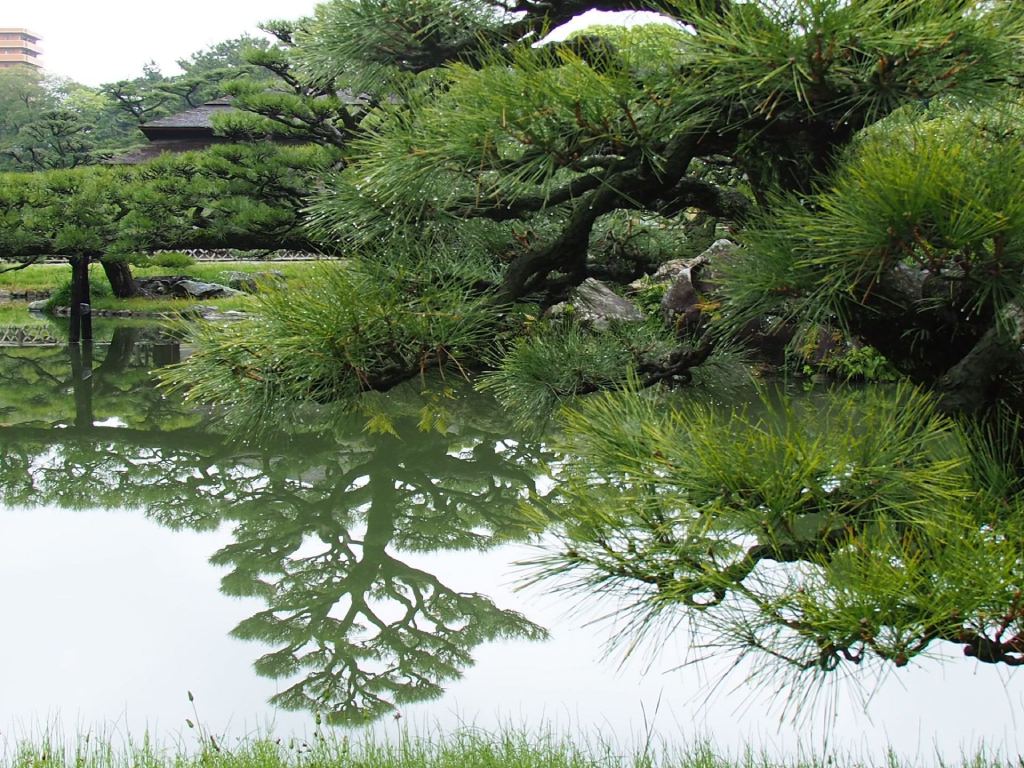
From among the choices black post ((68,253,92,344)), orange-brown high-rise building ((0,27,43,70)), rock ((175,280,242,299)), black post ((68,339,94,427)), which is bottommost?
black post ((68,339,94,427))

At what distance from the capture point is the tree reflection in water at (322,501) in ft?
6.01

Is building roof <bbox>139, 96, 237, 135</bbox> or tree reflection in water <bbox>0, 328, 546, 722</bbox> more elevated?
building roof <bbox>139, 96, 237, 135</bbox>

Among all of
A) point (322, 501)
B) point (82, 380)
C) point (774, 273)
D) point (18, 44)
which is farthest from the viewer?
point (18, 44)

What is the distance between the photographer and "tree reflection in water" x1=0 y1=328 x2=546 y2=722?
1.83 meters

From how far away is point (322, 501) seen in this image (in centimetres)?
285

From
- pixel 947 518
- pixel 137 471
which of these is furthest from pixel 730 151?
pixel 137 471

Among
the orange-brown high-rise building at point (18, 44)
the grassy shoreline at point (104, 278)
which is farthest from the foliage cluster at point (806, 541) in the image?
the orange-brown high-rise building at point (18, 44)

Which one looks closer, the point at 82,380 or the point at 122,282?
the point at 82,380

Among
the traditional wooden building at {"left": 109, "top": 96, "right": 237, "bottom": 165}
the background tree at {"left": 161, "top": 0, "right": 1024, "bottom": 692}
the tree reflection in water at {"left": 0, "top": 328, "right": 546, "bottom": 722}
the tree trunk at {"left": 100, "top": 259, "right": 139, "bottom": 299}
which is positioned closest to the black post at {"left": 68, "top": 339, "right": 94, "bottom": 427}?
the tree reflection in water at {"left": 0, "top": 328, "right": 546, "bottom": 722}

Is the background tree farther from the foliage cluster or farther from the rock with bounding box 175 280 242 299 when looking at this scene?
the rock with bounding box 175 280 242 299

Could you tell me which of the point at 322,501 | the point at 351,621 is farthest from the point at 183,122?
the point at 351,621

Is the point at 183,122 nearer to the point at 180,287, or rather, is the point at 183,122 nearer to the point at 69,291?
the point at 180,287

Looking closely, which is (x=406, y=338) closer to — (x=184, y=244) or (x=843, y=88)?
(x=843, y=88)

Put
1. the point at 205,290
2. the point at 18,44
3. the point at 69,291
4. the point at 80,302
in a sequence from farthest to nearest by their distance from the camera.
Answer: the point at 18,44 < the point at 205,290 < the point at 69,291 < the point at 80,302
